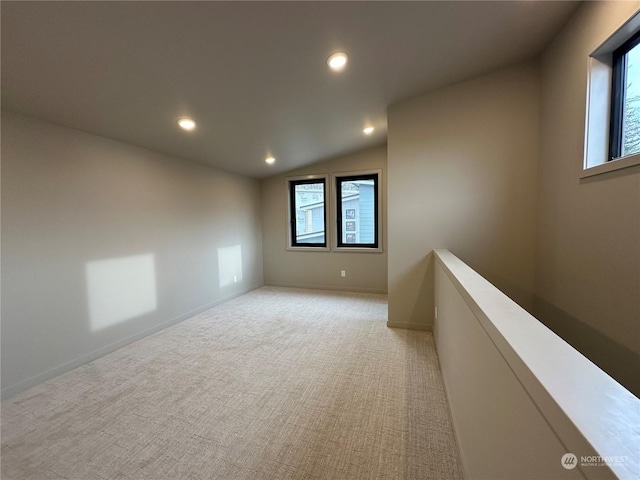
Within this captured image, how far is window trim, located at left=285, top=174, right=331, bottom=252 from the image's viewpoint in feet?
16.0

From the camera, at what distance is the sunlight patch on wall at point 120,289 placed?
2.60m

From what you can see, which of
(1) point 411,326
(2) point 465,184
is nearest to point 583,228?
(2) point 465,184

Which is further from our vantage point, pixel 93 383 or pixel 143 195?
pixel 143 195

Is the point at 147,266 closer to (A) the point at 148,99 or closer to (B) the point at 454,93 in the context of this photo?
(A) the point at 148,99

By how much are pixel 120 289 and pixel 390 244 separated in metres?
3.05

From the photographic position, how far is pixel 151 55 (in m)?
1.66

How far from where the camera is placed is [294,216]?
523cm

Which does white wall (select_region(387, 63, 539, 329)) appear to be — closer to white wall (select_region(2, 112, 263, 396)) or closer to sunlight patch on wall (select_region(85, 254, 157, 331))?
white wall (select_region(2, 112, 263, 396))

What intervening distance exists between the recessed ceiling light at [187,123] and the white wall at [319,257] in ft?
8.18

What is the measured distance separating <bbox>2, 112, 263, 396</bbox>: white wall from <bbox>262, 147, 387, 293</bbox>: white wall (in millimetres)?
1461

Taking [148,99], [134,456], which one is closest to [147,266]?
[148,99]

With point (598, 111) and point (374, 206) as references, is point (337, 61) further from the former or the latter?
point (374, 206)

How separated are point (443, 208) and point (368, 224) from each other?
6.06ft

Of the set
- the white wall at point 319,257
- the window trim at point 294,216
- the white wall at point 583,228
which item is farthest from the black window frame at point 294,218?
the white wall at point 583,228
